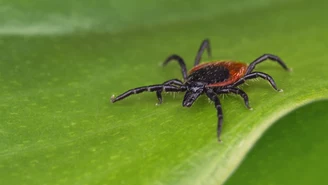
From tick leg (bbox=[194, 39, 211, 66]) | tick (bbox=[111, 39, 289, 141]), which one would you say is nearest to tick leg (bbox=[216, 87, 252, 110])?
tick (bbox=[111, 39, 289, 141])

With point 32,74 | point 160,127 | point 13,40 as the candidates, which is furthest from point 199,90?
point 13,40

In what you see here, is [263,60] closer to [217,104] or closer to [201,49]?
[201,49]

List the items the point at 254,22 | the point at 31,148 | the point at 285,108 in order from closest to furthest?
the point at 285,108
the point at 31,148
the point at 254,22

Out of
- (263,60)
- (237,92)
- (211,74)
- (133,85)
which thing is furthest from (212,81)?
(133,85)

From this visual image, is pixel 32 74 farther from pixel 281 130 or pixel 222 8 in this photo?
pixel 222 8

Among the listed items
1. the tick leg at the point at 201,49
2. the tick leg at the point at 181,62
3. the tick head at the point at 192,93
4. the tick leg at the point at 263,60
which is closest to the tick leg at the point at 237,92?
the tick head at the point at 192,93

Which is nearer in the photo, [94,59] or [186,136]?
[186,136]

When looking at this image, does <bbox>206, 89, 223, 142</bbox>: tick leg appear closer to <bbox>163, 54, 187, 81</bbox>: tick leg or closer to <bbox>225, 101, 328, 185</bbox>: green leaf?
<bbox>225, 101, 328, 185</bbox>: green leaf
